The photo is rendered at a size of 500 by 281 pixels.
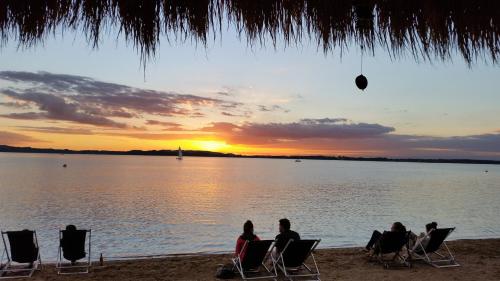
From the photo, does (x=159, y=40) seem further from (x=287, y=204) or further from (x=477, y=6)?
(x=287, y=204)

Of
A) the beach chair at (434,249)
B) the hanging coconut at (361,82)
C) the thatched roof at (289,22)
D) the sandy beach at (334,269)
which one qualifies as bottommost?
the sandy beach at (334,269)

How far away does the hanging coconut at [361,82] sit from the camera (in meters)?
3.12

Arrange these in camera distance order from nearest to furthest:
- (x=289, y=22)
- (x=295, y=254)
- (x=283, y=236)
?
(x=289, y=22), (x=295, y=254), (x=283, y=236)

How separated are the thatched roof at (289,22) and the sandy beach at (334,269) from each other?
5119 mm

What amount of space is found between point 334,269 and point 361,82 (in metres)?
5.09

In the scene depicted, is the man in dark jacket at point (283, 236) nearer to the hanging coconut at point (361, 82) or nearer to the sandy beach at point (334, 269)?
the sandy beach at point (334, 269)

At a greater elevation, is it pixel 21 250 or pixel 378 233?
pixel 378 233

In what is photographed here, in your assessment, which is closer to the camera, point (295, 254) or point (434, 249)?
point (295, 254)

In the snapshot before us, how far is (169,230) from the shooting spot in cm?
2131

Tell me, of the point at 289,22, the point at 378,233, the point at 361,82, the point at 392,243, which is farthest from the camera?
the point at 378,233

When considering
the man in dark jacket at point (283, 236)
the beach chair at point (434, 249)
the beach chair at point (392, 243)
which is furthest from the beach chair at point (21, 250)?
the beach chair at point (434, 249)

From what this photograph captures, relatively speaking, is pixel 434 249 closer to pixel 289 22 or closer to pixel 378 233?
pixel 378 233

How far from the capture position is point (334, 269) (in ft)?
24.5

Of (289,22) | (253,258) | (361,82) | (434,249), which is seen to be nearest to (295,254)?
(253,258)
